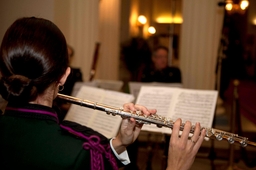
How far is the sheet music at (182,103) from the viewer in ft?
8.45

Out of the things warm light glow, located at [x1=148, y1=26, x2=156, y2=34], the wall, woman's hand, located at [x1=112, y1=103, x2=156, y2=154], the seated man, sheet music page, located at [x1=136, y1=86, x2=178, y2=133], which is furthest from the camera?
warm light glow, located at [x1=148, y1=26, x2=156, y2=34]

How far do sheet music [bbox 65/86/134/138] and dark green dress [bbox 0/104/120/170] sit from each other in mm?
1423

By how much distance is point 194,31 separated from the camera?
5.42 m

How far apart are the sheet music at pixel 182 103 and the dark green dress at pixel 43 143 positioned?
59.7 inches

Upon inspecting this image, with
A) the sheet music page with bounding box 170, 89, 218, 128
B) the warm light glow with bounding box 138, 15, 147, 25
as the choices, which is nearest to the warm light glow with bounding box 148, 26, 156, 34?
the warm light glow with bounding box 138, 15, 147, 25

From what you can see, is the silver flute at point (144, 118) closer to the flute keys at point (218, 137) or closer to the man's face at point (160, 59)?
the flute keys at point (218, 137)

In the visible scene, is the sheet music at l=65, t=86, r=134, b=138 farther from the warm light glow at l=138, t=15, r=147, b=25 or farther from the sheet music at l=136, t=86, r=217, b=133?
the warm light glow at l=138, t=15, r=147, b=25

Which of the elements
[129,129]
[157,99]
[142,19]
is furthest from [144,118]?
[142,19]

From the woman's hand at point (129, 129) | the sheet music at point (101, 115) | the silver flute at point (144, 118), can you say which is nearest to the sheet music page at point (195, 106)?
the sheet music at point (101, 115)

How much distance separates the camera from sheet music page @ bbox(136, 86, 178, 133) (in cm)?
272

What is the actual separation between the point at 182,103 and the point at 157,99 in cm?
21

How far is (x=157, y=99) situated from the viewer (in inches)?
110

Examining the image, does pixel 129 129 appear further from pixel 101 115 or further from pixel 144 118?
pixel 101 115

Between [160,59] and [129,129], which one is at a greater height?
[129,129]
